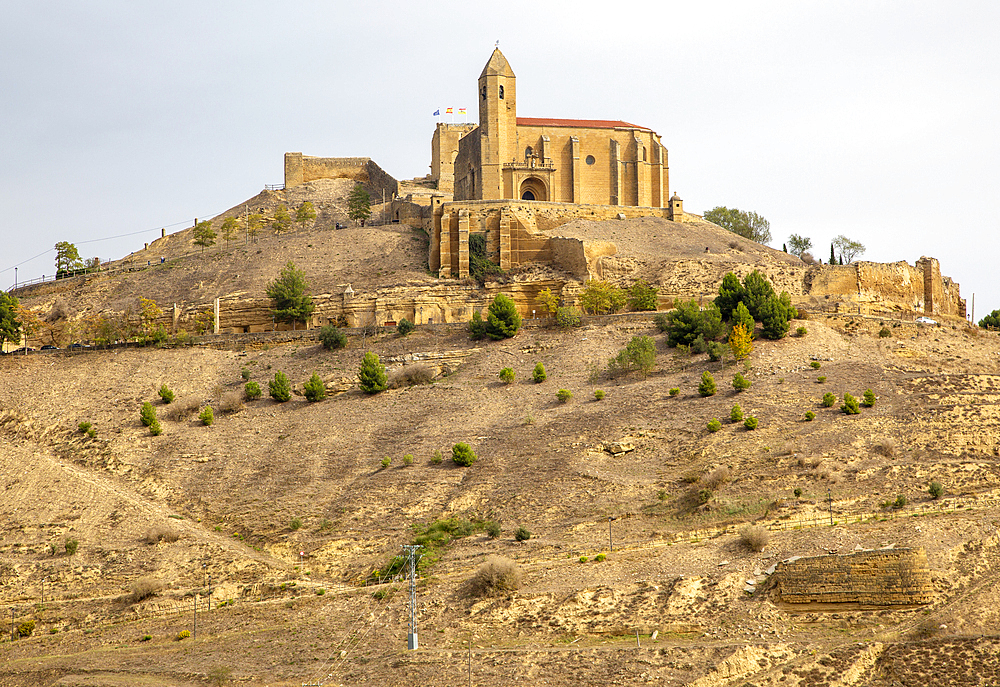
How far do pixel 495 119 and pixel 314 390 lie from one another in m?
25.8

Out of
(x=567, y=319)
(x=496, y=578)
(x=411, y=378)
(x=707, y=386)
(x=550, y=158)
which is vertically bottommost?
(x=496, y=578)

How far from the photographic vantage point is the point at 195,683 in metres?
A: 28.6

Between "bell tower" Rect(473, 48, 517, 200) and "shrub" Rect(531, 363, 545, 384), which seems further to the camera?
"bell tower" Rect(473, 48, 517, 200)

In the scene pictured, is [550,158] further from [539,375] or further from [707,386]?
[707,386]

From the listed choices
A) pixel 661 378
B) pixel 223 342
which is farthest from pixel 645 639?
pixel 223 342

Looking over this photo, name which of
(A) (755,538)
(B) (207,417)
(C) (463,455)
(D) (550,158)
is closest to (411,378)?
(B) (207,417)

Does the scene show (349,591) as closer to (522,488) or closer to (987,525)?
(522,488)

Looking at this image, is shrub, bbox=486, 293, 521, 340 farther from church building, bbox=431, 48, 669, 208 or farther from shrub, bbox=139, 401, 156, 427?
church building, bbox=431, 48, 669, 208

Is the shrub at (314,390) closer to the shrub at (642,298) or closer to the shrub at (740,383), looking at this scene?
the shrub at (642,298)

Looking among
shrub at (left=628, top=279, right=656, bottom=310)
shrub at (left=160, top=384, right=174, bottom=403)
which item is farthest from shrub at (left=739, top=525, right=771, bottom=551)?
shrub at (left=160, top=384, right=174, bottom=403)

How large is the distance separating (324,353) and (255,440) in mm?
8887

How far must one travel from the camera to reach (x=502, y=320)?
51.3m

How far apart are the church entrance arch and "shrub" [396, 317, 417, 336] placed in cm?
1761

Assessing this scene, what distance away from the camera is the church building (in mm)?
66750
